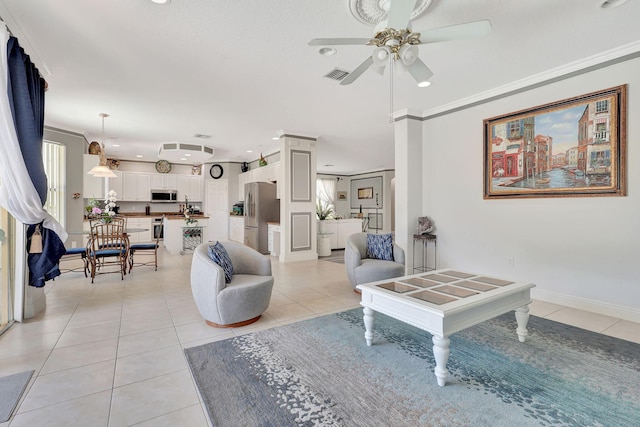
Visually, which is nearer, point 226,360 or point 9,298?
point 226,360

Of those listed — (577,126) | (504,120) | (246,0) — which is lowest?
(577,126)

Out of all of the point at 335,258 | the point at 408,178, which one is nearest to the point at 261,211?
the point at 335,258

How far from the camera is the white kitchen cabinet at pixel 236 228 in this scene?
348 inches

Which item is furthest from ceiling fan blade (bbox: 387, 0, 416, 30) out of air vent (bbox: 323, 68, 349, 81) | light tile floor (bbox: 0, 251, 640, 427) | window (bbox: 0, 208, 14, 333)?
window (bbox: 0, 208, 14, 333)

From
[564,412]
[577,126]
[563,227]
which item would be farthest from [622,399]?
[577,126]

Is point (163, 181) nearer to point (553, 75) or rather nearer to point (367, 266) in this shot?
point (367, 266)

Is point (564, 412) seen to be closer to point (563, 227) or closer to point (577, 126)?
point (563, 227)

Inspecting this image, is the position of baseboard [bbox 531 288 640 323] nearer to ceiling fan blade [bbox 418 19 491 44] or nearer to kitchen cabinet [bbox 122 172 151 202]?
ceiling fan blade [bbox 418 19 491 44]

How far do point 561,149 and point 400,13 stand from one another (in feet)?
9.17

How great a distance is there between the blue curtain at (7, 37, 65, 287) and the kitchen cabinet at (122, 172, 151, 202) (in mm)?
6647

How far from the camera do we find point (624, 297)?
3.05 meters

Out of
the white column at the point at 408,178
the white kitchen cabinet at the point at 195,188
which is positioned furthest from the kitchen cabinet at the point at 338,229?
the white kitchen cabinet at the point at 195,188

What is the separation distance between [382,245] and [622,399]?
2603 millimetres

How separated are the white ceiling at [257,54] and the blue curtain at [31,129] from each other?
310 millimetres
